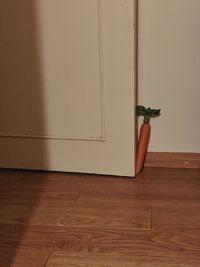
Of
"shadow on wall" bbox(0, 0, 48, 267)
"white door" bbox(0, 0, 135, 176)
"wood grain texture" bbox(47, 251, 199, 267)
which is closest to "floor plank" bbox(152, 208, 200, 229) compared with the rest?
"wood grain texture" bbox(47, 251, 199, 267)

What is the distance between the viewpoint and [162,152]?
4.91ft

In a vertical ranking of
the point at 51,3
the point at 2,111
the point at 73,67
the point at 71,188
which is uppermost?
the point at 51,3

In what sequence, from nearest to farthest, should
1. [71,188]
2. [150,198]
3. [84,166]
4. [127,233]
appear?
[127,233] < [150,198] < [71,188] < [84,166]

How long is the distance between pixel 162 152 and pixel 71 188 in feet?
1.40

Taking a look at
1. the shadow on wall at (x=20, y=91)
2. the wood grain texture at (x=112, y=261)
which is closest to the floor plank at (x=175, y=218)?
the wood grain texture at (x=112, y=261)

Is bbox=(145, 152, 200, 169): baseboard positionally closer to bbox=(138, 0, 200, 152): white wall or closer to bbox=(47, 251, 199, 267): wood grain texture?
bbox=(138, 0, 200, 152): white wall

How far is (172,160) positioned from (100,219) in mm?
525

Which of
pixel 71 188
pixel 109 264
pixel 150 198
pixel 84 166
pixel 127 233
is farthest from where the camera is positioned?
pixel 84 166

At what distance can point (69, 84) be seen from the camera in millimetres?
1349

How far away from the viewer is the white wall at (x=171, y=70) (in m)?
1.37

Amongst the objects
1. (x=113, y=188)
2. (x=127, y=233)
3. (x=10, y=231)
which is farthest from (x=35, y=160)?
(x=127, y=233)

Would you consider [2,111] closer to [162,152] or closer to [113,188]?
[113,188]

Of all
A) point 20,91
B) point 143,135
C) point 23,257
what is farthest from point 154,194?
point 20,91

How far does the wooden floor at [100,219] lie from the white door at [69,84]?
0.10m
